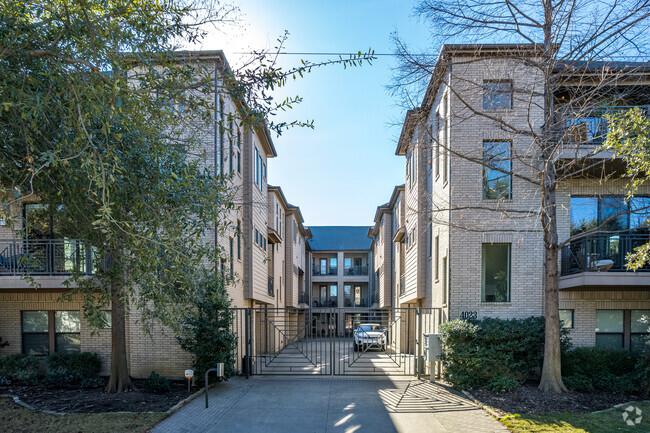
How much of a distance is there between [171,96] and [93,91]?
0.95 meters

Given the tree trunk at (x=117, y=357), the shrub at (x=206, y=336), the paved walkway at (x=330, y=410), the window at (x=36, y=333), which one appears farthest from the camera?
the window at (x=36, y=333)

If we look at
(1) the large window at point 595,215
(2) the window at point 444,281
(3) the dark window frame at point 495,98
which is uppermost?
(3) the dark window frame at point 495,98

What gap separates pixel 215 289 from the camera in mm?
11602

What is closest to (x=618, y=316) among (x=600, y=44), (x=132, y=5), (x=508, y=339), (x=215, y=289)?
(x=508, y=339)

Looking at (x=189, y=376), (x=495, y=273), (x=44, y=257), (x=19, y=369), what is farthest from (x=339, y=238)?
(x=189, y=376)

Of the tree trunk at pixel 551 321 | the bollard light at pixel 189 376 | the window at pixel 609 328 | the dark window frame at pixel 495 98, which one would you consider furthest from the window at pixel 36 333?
the window at pixel 609 328

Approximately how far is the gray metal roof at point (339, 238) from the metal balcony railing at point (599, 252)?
120 feet

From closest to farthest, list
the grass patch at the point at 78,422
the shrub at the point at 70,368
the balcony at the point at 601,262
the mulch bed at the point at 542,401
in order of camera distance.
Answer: the grass patch at the point at 78,422
the mulch bed at the point at 542,401
the balcony at the point at 601,262
the shrub at the point at 70,368

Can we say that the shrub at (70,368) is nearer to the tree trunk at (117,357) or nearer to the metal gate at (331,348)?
the tree trunk at (117,357)

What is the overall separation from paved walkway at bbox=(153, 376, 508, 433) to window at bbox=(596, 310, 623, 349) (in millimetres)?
5321

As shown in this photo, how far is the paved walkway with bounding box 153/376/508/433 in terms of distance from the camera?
8.43m

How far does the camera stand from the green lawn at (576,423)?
7.84 m

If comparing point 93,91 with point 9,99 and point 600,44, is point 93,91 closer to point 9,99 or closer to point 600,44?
point 9,99

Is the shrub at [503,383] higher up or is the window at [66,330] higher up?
the window at [66,330]
